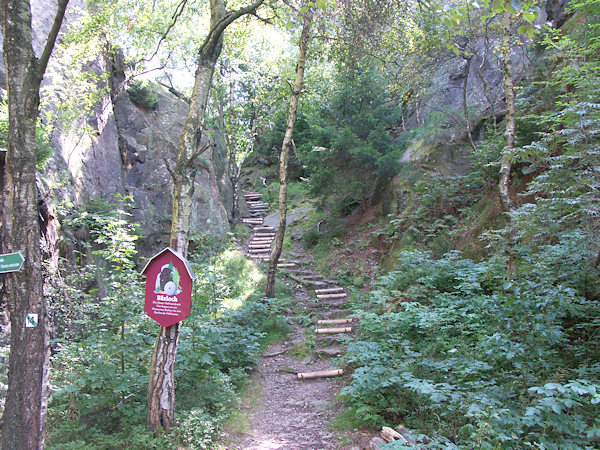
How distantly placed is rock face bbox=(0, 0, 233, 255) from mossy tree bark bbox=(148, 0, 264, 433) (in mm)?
4598

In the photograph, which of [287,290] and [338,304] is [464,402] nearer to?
[338,304]

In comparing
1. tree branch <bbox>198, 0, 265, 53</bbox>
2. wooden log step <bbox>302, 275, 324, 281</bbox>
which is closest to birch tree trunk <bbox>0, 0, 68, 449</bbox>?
tree branch <bbox>198, 0, 265, 53</bbox>

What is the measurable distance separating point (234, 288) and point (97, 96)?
5.89 meters

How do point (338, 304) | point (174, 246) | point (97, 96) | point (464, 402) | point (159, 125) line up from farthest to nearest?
1. point (159, 125)
2. point (338, 304)
3. point (97, 96)
4. point (174, 246)
5. point (464, 402)

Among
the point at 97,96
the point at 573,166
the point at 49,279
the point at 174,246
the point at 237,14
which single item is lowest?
the point at 49,279

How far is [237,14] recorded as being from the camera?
481 cm

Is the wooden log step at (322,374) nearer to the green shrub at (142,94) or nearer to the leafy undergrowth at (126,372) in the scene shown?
the leafy undergrowth at (126,372)

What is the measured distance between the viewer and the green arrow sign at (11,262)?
10.8 feet

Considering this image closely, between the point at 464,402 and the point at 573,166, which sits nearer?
the point at 464,402

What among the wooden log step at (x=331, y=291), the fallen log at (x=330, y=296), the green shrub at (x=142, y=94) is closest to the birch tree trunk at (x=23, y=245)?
the fallen log at (x=330, y=296)

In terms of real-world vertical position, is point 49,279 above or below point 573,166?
below

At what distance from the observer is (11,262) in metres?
3.31

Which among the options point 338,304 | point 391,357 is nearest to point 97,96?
point 338,304

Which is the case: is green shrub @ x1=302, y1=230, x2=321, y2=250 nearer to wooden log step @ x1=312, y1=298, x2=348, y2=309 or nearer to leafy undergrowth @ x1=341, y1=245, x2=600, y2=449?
wooden log step @ x1=312, y1=298, x2=348, y2=309
